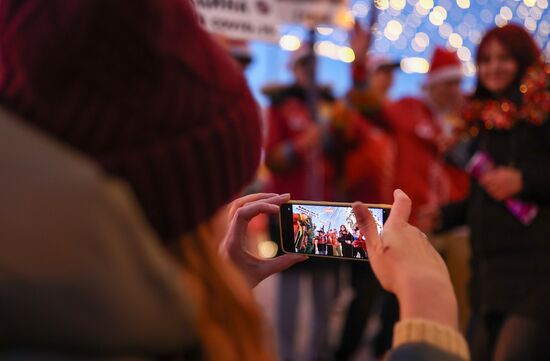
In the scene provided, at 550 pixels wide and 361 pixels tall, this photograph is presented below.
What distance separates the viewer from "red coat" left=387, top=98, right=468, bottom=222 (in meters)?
3.67

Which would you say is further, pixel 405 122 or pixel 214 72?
pixel 405 122

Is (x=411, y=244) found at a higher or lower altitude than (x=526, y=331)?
higher

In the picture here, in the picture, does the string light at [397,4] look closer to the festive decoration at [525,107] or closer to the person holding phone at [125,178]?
the festive decoration at [525,107]

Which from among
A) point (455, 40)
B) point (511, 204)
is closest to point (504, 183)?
point (511, 204)

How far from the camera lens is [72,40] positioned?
595mm

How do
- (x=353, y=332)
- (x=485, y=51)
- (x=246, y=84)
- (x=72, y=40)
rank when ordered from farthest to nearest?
(x=353, y=332) < (x=485, y=51) < (x=246, y=84) < (x=72, y=40)

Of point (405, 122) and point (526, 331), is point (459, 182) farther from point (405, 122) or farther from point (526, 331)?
point (526, 331)

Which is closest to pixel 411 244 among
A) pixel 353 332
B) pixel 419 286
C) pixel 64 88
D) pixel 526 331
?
pixel 419 286

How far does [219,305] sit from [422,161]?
10.4 feet

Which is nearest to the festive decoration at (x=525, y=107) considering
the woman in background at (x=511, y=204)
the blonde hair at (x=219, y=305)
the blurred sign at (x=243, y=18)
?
the woman in background at (x=511, y=204)

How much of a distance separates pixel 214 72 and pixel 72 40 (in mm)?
132

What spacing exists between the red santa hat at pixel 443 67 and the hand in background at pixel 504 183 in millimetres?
1608

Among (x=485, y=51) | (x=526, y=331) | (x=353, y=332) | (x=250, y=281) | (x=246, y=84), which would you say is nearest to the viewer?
(x=246, y=84)

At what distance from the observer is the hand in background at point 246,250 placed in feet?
3.67
